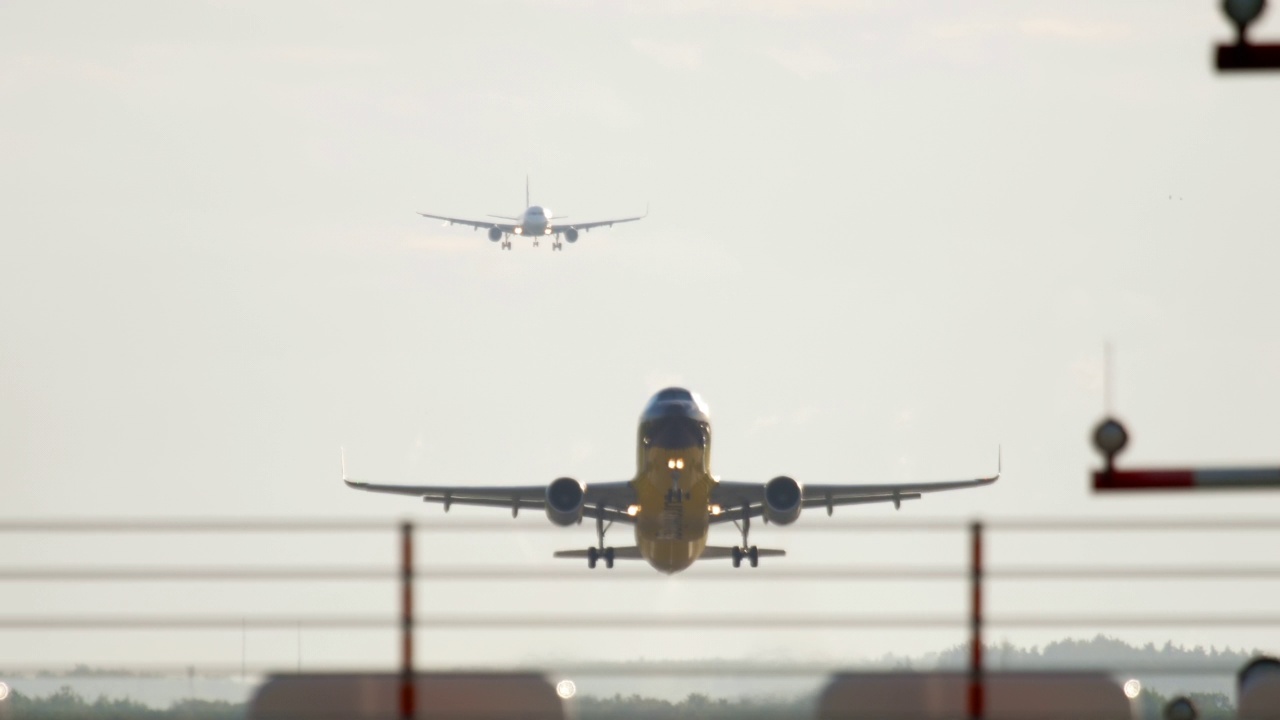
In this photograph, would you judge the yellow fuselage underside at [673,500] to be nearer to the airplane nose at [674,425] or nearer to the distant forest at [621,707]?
the airplane nose at [674,425]

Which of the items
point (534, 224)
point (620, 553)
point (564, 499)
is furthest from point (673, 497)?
point (534, 224)

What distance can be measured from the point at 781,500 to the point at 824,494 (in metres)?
7.16

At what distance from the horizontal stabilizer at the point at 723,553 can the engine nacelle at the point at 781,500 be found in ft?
6.11

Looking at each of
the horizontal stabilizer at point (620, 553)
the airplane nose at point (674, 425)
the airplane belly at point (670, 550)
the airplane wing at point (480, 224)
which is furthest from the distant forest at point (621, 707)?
the airplane wing at point (480, 224)

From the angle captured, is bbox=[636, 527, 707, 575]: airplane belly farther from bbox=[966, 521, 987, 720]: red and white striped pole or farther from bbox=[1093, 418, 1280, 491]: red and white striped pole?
bbox=[1093, 418, 1280, 491]: red and white striped pole

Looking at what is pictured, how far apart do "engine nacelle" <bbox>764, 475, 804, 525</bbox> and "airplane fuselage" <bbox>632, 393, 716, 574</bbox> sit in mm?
2403

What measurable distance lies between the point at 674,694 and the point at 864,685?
4.39 m

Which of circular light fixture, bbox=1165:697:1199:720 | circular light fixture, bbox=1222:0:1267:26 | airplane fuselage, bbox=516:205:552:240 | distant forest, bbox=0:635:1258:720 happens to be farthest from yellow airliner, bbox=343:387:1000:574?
airplane fuselage, bbox=516:205:552:240

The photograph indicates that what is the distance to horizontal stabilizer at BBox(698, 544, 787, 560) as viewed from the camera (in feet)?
166

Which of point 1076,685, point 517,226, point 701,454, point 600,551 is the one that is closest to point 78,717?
point 1076,685

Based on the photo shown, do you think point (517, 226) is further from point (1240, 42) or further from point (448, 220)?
point (1240, 42)

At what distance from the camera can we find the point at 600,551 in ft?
173

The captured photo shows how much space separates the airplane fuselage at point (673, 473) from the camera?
44.5 metres

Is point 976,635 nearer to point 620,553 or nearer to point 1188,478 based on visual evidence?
point 1188,478
